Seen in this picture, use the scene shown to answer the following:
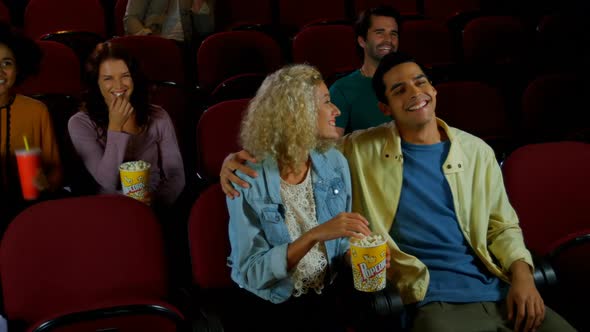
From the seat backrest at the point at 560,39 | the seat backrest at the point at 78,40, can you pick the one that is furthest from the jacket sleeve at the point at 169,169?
the seat backrest at the point at 560,39

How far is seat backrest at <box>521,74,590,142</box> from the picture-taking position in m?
2.86

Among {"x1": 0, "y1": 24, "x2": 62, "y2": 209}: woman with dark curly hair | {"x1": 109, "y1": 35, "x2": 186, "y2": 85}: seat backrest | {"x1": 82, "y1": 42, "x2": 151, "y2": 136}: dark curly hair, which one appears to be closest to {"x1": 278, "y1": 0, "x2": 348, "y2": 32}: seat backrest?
{"x1": 109, "y1": 35, "x2": 186, "y2": 85}: seat backrest

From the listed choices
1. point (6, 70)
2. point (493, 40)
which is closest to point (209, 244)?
point (6, 70)

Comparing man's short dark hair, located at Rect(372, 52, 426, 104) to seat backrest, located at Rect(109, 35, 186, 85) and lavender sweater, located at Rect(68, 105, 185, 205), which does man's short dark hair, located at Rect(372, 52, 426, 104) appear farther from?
seat backrest, located at Rect(109, 35, 186, 85)

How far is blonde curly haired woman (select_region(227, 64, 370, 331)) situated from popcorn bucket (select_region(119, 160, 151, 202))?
0.33m

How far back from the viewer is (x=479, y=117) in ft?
9.07

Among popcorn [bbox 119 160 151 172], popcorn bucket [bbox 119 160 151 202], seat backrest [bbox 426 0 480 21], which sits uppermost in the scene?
seat backrest [bbox 426 0 480 21]

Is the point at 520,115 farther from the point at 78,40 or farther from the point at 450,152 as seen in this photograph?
the point at 78,40

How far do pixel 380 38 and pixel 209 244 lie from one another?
1.27 meters

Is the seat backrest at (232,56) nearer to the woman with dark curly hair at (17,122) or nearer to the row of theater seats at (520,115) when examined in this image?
the row of theater seats at (520,115)

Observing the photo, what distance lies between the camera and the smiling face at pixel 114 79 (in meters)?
2.04

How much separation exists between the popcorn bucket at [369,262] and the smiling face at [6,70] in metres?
1.27

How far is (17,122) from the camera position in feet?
6.54

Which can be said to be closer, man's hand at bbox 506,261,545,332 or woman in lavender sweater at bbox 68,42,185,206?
man's hand at bbox 506,261,545,332
